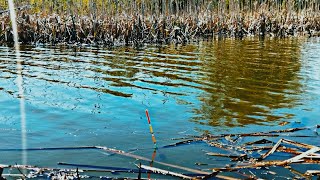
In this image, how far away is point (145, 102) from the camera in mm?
6754

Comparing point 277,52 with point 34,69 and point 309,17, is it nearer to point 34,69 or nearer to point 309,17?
point 34,69

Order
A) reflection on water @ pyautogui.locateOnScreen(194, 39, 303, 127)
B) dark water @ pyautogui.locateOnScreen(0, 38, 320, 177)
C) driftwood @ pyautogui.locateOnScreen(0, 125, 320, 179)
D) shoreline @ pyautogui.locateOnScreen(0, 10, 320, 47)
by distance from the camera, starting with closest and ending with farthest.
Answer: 1. driftwood @ pyautogui.locateOnScreen(0, 125, 320, 179)
2. dark water @ pyautogui.locateOnScreen(0, 38, 320, 177)
3. reflection on water @ pyautogui.locateOnScreen(194, 39, 303, 127)
4. shoreline @ pyautogui.locateOnScreen(0, 10, 320, 47)

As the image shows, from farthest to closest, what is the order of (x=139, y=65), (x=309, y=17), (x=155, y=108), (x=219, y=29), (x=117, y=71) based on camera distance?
(x=309, y=17) → (x=219, y=29) → (x=139, y=65) → (x=117, y=71) → (x=155, y=108)

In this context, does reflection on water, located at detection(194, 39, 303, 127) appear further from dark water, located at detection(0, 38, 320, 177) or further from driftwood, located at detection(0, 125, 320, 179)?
driftwood, located at detection(0, 125, 320, 179)

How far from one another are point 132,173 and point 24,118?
2.61 meters

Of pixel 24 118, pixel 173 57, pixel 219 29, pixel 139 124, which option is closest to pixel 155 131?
pixel 139 124

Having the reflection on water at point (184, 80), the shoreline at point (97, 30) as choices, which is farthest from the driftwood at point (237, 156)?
the shoreline at point (97, 30)

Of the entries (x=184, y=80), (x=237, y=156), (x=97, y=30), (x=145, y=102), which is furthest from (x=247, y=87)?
(x=97, y=30)

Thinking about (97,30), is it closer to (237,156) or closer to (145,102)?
(145,102)

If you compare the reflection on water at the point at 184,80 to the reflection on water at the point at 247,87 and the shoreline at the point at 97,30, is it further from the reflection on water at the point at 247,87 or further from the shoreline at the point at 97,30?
the shoreline at the point at 97,30

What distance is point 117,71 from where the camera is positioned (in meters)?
10.2

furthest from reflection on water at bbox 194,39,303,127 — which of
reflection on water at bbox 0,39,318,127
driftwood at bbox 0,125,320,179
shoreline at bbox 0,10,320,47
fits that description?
shoreline at bbox 0,10,320,47

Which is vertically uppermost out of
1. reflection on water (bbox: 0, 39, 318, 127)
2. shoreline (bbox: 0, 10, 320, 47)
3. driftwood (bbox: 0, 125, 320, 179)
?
shoreline (bbox: 0, 10, 320, 47)

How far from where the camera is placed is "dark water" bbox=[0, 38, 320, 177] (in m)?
4.73
